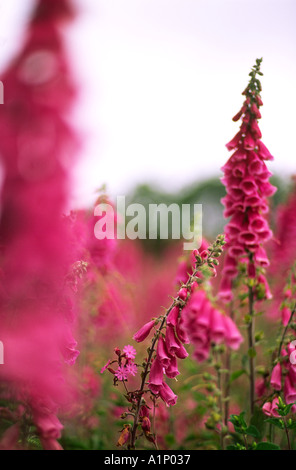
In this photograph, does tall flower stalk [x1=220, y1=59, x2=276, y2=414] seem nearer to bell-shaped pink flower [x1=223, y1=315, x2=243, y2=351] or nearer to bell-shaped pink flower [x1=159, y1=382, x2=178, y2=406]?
bell-shaped pink flower [x1=159, y1=382, x2=178, y2=406]

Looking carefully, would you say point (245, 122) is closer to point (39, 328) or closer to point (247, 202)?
point (247, 202)

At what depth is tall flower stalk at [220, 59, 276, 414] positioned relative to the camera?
1.46 m

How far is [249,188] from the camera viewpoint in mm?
1460

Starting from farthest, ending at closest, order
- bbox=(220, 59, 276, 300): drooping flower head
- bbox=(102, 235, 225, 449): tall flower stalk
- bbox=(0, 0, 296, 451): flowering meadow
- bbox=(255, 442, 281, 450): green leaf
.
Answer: bbox=(220, 59, 276, 300): drooping flower head
bbox=(255, 442, 281, 450): green leaf
bbox=(102, 235, 225, 449): tall flower stalk
bbox=(0, 0, 296, 451): flowering meadow

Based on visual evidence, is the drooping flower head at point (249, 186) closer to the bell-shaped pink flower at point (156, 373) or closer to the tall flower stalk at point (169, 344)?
the tall flower stalk at point (169, 344)

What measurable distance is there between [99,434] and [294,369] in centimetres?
111

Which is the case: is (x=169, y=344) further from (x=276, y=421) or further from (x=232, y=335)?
(x=276, y=421)

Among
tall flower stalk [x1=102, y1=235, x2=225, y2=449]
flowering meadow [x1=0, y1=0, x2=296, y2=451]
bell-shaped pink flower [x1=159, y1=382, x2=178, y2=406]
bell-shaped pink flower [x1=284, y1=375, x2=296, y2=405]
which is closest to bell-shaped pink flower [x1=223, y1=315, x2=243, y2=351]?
flowering meadow [x1=0, y1=0, x2=296, y2=451]

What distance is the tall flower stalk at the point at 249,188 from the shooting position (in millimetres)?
1464

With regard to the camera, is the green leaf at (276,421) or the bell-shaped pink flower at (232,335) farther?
the green leaf at (276,421)

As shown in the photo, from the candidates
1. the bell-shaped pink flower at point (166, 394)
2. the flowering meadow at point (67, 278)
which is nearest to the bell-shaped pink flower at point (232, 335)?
the flowering meadow at point (67, 278)

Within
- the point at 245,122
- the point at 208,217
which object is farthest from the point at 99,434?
the point at 208,217

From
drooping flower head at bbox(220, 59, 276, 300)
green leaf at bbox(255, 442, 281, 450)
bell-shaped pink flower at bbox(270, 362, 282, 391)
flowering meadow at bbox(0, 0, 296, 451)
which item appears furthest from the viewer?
drooping flower head at bbox(220, 59, 276, 300)

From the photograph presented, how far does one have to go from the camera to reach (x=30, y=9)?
83cm
